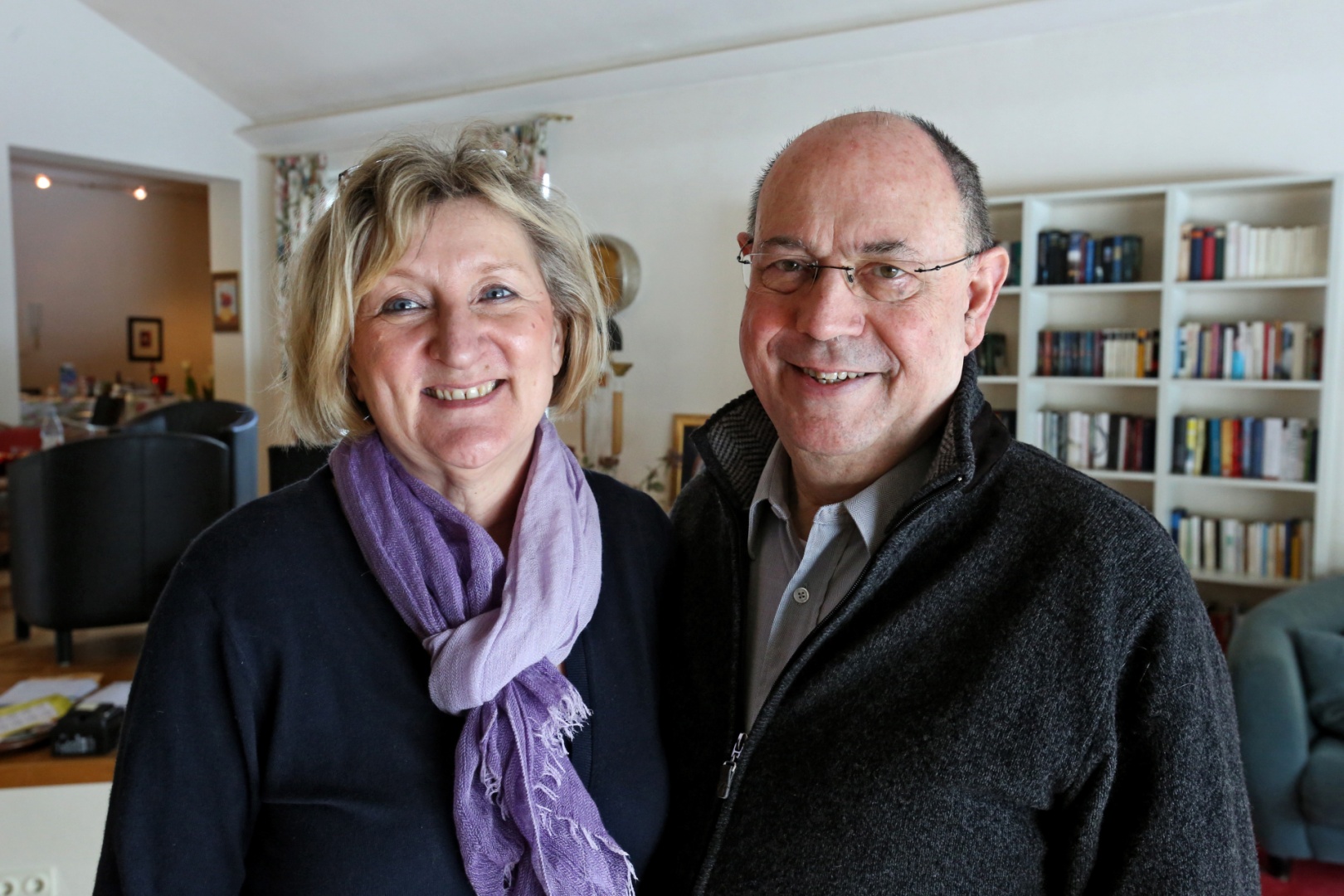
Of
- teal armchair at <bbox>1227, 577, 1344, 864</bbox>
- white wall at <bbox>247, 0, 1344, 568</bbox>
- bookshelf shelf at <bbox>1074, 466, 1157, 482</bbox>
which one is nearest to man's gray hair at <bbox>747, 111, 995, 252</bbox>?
teal armchair at <bbox>1227, 577, 1344, 864</bbox>

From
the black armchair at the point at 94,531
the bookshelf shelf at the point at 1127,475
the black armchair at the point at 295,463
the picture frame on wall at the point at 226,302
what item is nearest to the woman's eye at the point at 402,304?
the black armchair at the point at 94,531

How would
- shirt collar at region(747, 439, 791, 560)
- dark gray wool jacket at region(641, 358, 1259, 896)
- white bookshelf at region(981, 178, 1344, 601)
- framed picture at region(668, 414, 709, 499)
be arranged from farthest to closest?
framed picture at region(668, 414, 709, 499)
white bookshelf at region(981, 178, 1344, 601)
shirt collar at region(747, 439, 791, 560)
dark gray wool jacket at region(641, 358, 1259, 896)

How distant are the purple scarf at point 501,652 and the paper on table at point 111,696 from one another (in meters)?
1.24

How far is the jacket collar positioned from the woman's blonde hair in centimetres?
30

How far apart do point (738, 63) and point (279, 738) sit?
492cm

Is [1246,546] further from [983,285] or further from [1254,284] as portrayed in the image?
[983,285]

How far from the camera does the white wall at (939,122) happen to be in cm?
420

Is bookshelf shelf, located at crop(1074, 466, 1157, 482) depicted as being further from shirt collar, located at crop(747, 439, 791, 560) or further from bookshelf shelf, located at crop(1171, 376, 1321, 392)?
shirt collar, located at crop(747, 439, 791, 560)

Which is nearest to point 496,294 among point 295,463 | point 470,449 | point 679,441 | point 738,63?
point 470,449

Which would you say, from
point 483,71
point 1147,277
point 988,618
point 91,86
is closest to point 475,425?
point 988,618

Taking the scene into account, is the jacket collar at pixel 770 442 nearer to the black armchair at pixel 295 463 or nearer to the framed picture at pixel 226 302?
the black armchair at pixel 295 463

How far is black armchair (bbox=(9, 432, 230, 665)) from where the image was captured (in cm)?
247

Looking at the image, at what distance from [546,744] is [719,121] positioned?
502cm

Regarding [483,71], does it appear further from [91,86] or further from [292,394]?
[292,394]
